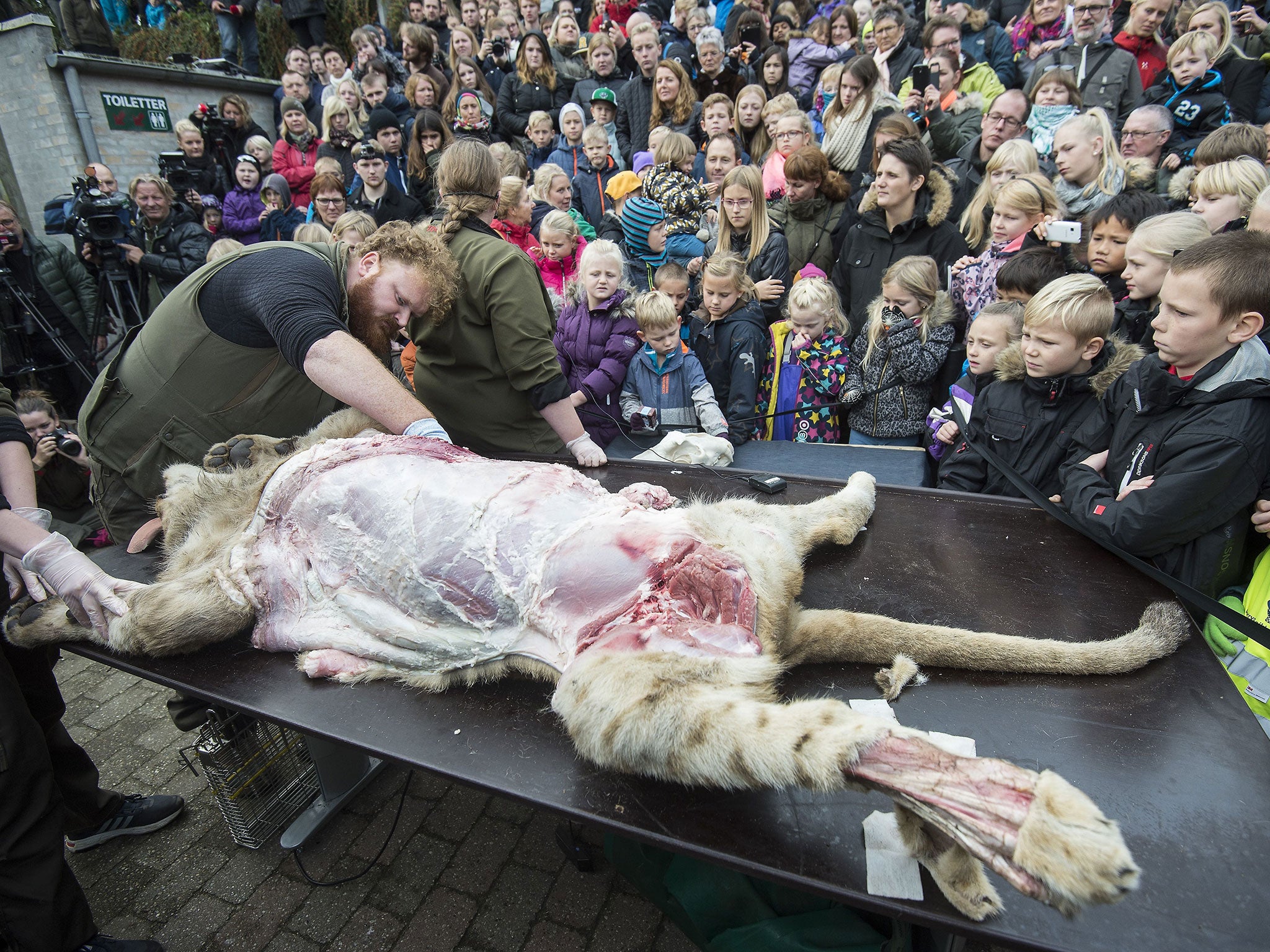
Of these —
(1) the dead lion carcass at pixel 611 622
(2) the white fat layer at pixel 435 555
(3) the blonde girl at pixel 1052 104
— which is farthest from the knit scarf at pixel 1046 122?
(2) the white fat layer at pixel 435 555

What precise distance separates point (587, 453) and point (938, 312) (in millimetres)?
2221

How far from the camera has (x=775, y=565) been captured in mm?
2098

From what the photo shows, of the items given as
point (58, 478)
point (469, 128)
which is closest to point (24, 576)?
point (58, 478)

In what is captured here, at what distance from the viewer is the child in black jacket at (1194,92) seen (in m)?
4.82

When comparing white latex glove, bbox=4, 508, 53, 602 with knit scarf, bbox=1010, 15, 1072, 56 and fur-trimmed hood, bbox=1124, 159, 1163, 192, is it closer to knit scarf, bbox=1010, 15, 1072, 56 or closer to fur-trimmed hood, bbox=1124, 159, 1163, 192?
fur-trimmed hood, bbox=1124, 159, 1163, 192

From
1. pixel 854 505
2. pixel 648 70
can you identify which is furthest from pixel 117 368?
pixel 648 70

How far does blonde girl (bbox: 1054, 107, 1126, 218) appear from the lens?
13.6 ft

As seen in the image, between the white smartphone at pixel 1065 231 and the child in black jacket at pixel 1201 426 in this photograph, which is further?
the white smartphone at pixel 1065 231

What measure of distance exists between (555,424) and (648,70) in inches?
232

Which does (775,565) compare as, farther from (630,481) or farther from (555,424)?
(555,424)

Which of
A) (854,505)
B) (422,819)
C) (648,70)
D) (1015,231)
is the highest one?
(648,70)

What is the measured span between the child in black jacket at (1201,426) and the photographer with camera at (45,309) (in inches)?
319

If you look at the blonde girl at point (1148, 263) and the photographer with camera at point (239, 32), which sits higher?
the photographer with camera at point (239, 32)

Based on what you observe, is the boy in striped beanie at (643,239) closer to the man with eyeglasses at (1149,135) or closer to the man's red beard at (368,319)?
the man's red beard at (368,319)
